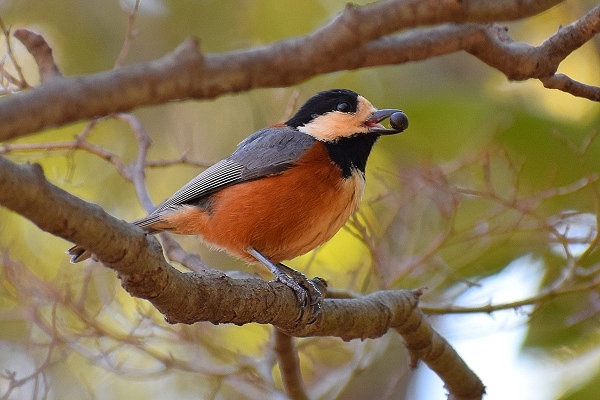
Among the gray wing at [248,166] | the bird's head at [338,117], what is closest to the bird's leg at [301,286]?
the gray wing at [248,166]

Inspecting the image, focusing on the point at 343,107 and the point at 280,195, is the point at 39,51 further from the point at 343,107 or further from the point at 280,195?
the point at 343,107

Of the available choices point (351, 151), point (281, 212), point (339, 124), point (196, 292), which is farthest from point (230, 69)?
point (339, 124)

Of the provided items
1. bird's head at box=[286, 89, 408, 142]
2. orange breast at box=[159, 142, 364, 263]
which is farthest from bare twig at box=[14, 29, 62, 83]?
bird's head at box=[286, 89, 408, 142]

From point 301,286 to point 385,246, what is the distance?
170 centimetres

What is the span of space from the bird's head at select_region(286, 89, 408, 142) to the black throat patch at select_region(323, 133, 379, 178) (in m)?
0.04

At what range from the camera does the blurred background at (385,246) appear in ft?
17.9

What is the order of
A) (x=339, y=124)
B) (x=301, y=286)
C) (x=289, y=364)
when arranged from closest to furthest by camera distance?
(x=301, y=286) < (x=289, y=364) < (x=339, y=124)

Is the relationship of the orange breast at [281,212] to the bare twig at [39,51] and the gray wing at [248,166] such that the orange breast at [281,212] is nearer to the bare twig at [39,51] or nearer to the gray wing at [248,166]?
the gray wing at [248,166]

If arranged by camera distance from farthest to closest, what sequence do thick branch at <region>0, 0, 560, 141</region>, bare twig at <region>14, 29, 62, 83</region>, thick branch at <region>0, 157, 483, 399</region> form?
1. bare twig at <region>14, 29, 62, 83</region>
2. thick branch at <region>0, 157, 483, 399</region>
3. thick branch at <region>0, 0, 560, 141</region>

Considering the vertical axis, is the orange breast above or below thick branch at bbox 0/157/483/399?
above

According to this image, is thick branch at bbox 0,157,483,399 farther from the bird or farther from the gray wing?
the gray wing

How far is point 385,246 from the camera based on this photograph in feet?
19.5

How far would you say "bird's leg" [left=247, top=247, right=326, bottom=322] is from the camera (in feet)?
13.7

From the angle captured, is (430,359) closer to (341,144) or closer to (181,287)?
(341,144)
